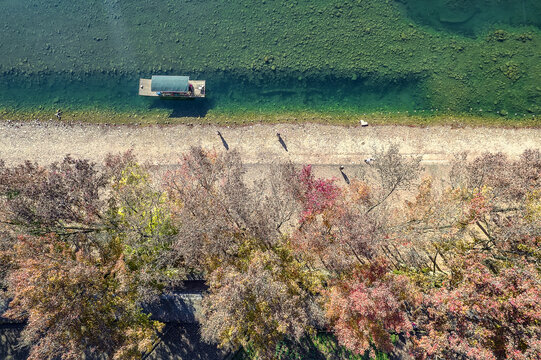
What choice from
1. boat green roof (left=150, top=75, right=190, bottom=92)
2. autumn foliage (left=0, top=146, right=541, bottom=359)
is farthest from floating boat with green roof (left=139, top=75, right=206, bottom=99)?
autumn foliage (left=0, top=146, right=541, bottom=359)

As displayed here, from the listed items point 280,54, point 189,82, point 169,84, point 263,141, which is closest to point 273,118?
point 263,141

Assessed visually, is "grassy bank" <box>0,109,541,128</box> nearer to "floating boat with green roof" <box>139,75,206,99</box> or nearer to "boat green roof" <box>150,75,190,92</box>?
"floating boat with green roof" <box>139,75,206,99</box>

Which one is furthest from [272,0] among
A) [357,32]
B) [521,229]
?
[521,229]

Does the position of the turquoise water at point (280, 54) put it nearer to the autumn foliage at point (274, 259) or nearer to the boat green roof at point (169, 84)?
the boat green roof at point (169, 84)

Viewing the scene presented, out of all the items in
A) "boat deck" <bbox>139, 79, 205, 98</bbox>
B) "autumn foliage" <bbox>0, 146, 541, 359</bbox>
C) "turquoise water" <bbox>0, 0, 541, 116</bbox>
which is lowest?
"autumn foliage" <bbox>0, 146, 541, 359</bbox>

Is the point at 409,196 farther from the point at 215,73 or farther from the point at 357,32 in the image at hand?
the point at 215,73
